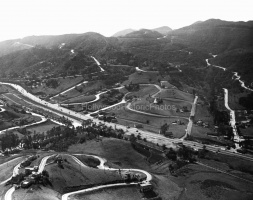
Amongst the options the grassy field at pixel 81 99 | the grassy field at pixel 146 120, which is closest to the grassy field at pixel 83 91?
the grassy field at pixel 81 99

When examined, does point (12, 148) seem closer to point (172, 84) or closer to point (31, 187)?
point (31, 187)

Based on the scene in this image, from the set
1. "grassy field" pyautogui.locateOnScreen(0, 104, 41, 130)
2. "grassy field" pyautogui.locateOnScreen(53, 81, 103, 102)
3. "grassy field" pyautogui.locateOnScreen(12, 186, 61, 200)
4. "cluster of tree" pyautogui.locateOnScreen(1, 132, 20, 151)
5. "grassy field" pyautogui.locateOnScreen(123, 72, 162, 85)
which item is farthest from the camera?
"grassy field" pyautogui.locateOnScreen(123, 72, 162, 85)

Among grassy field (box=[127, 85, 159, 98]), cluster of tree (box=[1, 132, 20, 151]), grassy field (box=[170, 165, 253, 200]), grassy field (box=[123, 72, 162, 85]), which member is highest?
grassy field (box=[123, 72, 162, 85])

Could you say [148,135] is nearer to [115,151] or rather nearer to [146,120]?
[146,120]

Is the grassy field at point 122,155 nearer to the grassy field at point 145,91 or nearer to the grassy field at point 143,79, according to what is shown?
the grassy field at point 145,91

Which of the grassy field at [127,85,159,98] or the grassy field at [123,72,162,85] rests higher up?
the grassy field at [123,72,162,85]

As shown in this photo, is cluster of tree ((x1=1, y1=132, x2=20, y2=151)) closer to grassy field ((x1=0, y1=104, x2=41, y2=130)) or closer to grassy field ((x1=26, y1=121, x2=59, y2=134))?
grassy field ((x1=26, y1=121, x2=59, y2=134))

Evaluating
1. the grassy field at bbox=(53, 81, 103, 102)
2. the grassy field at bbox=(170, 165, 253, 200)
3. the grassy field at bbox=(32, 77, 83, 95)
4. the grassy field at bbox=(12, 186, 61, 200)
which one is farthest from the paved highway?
the grassy field at bbox=(12, 186, 61, 200)

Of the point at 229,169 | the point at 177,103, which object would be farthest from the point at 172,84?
the point at 229,169
